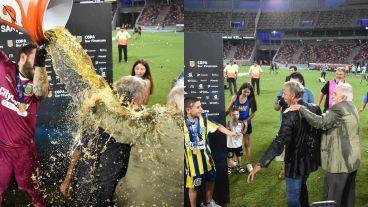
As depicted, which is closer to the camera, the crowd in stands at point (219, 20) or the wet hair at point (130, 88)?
the wet hair at point (130, 88)

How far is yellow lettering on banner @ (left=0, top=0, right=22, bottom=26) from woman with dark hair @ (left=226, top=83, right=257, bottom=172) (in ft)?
3.98

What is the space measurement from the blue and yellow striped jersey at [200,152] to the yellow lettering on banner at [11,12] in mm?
1024

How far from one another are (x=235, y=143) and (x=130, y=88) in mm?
825

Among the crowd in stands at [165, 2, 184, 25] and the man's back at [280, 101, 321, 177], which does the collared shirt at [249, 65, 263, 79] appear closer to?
the man's back at [280, 101, 321, 177]

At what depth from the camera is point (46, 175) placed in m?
2.27

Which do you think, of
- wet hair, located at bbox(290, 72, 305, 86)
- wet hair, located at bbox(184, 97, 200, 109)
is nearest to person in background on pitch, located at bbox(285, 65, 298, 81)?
wet hair, located at bbox(290, 72, 305, 86)

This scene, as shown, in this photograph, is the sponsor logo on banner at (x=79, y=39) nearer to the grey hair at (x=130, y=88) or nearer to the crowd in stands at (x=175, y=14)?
the grey hair at (x=130, y=88)

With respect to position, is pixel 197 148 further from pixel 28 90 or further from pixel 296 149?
pixel 28 90

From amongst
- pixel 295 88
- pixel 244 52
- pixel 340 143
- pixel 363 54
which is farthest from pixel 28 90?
pixel 363 54

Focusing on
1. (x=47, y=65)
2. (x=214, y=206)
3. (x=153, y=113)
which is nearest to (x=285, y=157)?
(x=214, y=206)

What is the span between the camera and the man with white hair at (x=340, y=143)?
7.93 feet

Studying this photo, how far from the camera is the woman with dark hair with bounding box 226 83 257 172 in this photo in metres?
2.53

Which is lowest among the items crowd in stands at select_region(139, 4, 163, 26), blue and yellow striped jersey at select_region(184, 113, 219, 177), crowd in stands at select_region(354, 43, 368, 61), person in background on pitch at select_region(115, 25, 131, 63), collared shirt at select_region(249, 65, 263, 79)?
blue and yellow striped jersey at select_region(184, 113, 219, 177)

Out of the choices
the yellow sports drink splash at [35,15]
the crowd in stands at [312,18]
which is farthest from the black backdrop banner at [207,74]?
the yellow sports drink splash at [35,15]
